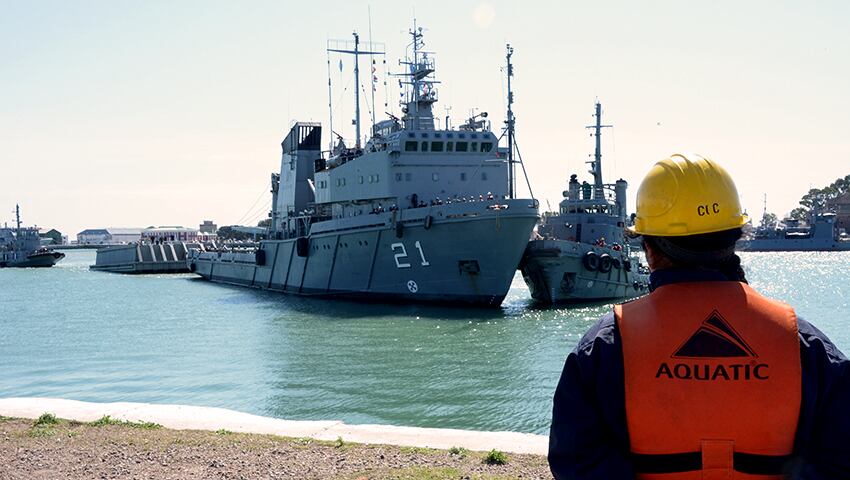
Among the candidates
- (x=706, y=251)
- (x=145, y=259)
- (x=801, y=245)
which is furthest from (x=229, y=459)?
(x=801, y=245)

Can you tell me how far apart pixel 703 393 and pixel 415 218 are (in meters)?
27.3

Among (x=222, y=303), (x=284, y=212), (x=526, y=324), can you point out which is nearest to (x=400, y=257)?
(x=526, y=324)

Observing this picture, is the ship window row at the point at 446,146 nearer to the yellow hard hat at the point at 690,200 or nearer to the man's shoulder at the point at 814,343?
the yellow hard hat at the point at 690,200

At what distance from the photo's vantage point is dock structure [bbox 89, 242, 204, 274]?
73125 mm

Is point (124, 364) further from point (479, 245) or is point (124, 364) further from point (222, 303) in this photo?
point (222, 303)

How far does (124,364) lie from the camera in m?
19.4

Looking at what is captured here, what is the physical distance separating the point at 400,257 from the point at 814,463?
28.2 meters

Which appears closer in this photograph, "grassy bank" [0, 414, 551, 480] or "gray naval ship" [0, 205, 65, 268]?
"grassy bank" [0, 414, 551, 480]

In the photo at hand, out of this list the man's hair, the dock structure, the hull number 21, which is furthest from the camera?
the dock structure

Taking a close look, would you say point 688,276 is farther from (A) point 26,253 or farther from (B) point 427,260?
(A) point 26,253

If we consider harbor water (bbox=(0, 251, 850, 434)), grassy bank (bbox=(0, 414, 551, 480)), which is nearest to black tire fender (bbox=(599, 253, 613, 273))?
harbor water (bbox=(0, 251, 850, 434))

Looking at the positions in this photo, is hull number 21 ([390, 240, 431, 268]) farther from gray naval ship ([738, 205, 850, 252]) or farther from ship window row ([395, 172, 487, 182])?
gray naval ship ([738, 205, 850, 252])

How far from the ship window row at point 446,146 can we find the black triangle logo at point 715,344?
30.1m

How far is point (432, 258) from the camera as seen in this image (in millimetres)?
29297
